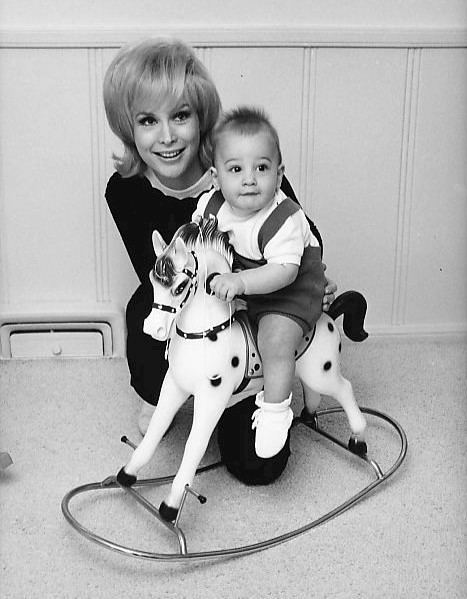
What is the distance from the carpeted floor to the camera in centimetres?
96

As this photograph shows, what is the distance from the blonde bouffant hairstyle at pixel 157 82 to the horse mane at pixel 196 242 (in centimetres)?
24

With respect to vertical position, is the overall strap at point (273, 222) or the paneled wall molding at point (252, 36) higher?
the paneled wall molding at point (252, 36)

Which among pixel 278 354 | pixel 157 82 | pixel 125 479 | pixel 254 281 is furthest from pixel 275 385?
pixel 157 82

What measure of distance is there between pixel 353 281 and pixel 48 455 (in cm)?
78

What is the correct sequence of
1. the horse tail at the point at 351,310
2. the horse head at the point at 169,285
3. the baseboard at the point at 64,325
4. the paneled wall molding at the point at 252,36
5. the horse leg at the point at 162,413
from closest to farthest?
1. the horse head at the point at 169,285
2. the horse leg at the point at 162,413
3. the horse tail at the point at 351,310
4. the paneled wall molding at the point at 252,36
5. the baseboard at the point at 64,325

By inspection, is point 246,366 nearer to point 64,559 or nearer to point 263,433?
point 263,433

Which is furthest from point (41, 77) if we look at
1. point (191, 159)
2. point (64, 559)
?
point (64, 559)

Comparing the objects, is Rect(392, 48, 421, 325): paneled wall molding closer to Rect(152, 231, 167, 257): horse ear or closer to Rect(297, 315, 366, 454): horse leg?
Rect(297, 315, 366, 454): horse leg

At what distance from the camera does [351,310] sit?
118 centimetres

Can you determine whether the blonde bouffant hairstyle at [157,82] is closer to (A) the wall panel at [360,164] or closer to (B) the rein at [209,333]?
(B) the rein at [209,333]

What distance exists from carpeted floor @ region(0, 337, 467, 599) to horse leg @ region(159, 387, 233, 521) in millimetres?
58

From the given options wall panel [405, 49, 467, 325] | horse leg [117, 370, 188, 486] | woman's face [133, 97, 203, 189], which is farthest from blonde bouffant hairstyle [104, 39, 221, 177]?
wall panel [405, 49, 467, 325]

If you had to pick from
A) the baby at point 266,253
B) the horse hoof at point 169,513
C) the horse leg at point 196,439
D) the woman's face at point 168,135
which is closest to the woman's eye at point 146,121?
the woman's face at point 168,135

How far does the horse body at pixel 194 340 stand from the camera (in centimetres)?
95
